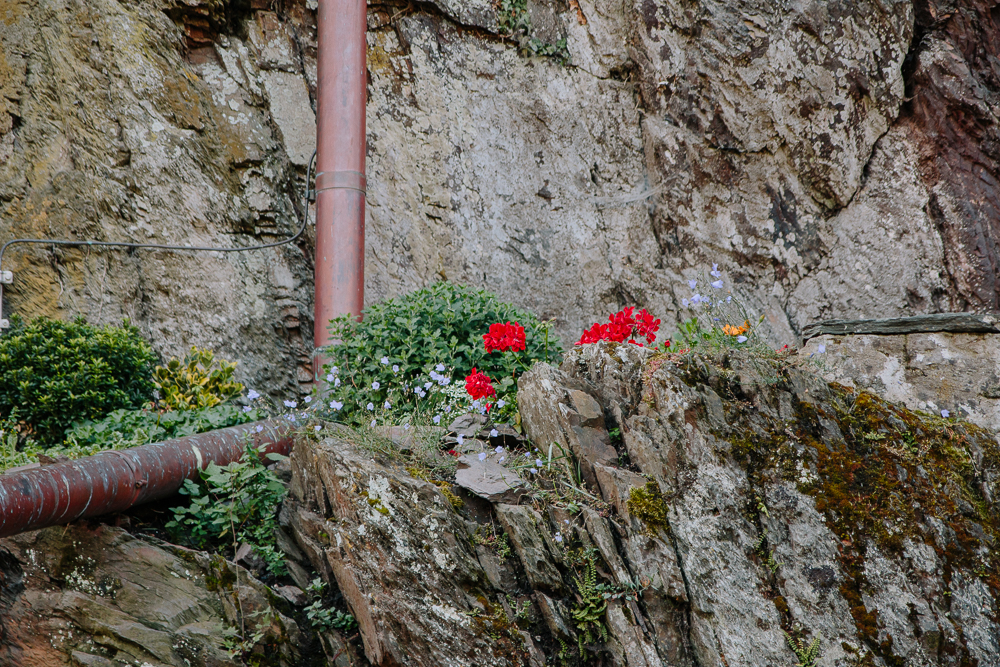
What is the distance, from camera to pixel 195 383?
5.64 m

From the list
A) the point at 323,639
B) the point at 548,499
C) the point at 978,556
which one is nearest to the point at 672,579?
the point at 548,499

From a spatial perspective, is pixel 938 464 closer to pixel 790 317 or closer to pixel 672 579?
pixel 672 579

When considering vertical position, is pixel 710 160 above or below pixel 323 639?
above

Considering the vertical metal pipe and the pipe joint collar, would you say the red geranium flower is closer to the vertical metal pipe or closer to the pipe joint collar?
the vertical metal pipe

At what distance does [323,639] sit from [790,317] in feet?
19.9

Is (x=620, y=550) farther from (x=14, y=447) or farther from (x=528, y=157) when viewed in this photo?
(x=528, y=157)

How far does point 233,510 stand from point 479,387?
4.35ft

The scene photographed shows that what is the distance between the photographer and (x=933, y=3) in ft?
23.5

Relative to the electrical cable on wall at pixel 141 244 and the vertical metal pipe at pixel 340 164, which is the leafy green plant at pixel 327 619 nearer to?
the vertical metal pipe at pixel 340 164

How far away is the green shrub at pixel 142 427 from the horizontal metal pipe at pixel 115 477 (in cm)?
54

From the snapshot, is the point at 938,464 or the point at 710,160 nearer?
the point at 938,464

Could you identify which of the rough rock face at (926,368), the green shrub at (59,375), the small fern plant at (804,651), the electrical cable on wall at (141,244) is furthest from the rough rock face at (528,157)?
the small fern plant at (804,651)

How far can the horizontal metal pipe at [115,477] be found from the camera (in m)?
2.74

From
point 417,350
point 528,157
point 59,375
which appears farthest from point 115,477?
point 528,157
